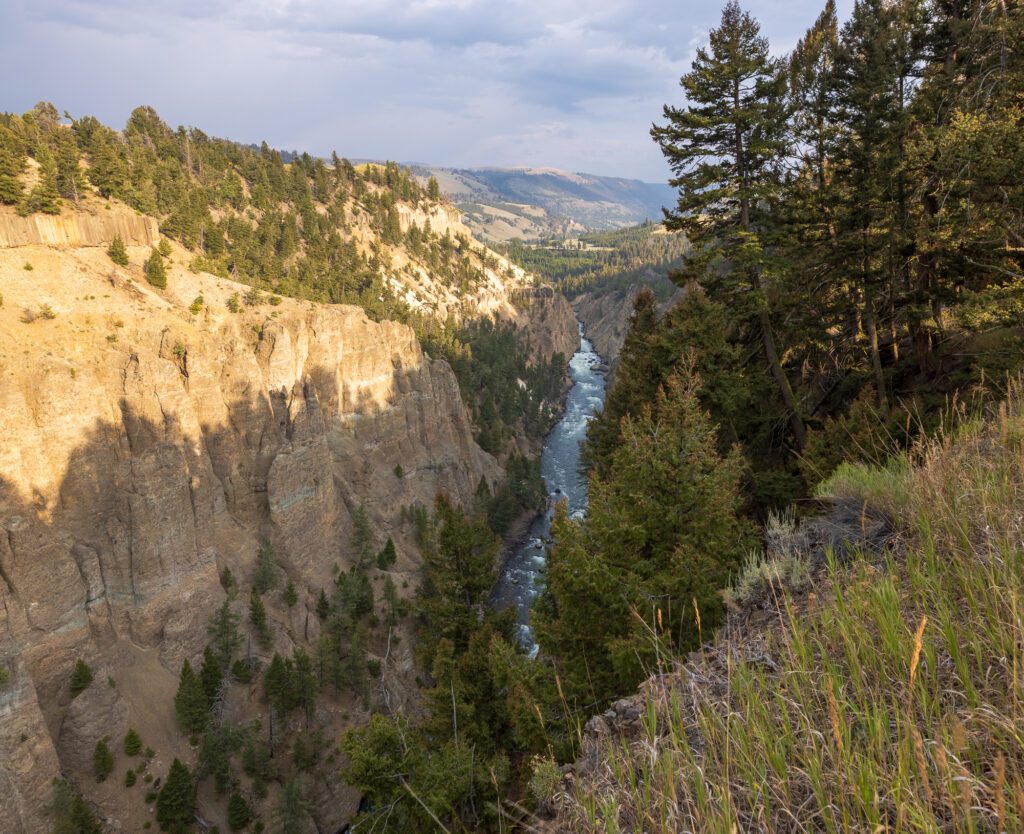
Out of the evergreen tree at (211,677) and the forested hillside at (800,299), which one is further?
the evergreen tree at (211,677)

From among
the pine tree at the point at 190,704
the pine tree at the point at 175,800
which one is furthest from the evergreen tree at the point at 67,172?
the pine tree at the point at 175,800

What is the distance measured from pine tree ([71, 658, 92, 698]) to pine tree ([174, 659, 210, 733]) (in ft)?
14.3

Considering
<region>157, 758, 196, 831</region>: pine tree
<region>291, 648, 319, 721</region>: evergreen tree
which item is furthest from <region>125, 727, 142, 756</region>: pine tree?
<region>291, 648, 319, 721</region>: evergreen tree

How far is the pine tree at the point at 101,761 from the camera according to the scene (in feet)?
84.2

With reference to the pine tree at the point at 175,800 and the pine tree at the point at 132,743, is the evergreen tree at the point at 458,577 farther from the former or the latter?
the pine tree at the point at 132,743

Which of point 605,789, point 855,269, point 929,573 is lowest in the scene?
point 605,789

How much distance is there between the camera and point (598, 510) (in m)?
11.5

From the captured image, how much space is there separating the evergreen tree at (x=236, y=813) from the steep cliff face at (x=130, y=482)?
5421mm

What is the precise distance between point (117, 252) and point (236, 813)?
119 ft

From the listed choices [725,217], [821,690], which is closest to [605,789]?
[821,690]

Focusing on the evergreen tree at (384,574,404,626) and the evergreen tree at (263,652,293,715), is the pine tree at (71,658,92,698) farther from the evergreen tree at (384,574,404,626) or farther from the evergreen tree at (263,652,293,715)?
the evergreen tree at (384,574,404,626)

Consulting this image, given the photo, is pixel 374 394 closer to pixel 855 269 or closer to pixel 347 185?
pixel 855 269

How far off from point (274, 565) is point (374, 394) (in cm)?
2090

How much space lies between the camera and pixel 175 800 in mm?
25328
